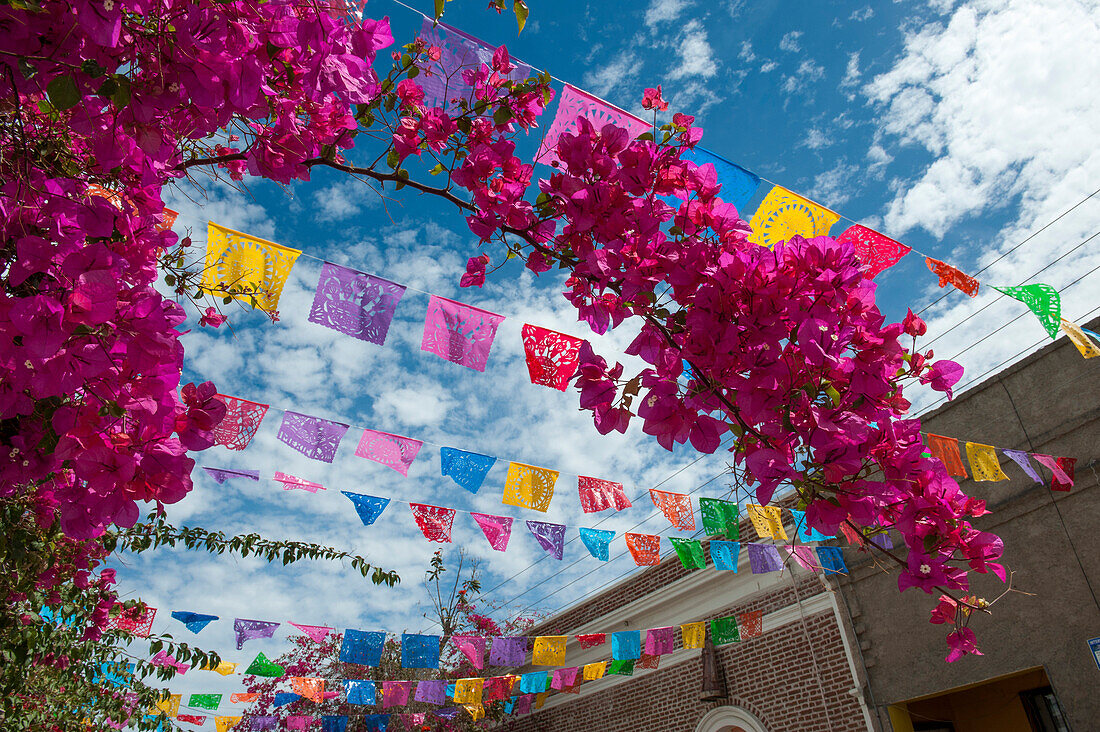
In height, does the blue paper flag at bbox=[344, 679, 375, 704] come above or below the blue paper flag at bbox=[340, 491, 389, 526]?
below

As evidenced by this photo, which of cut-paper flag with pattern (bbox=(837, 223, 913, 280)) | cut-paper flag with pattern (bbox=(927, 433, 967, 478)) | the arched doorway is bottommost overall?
the arched doorway

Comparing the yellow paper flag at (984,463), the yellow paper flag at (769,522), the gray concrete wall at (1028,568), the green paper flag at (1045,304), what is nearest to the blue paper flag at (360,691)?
the yellow paper flag at (769,522)

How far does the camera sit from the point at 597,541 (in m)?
7.99

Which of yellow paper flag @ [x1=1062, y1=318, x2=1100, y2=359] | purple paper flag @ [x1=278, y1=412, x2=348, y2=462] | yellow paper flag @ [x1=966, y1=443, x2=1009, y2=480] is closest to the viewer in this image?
yellow paper flag @ [x1=1062, y1=318, x2=1100, y2=359]

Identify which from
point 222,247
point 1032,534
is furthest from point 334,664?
point 1032,534

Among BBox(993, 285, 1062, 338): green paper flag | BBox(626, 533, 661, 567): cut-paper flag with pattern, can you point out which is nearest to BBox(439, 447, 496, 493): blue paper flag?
BBox(626, 533, 661, 567): cut-paper flag with pattern

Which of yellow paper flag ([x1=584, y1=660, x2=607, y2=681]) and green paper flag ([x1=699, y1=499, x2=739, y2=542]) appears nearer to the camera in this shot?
green paper flag ([x1=699, y1=499, x2=739, y2=542])

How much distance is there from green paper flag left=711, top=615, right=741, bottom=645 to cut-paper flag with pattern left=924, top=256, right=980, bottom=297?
17.7ft

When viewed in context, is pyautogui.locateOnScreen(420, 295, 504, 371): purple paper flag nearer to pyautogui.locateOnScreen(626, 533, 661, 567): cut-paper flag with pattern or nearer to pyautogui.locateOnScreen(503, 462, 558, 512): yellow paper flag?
pyautogui.locateOnScreen(503, 462, 558, 512): yellow paper flag

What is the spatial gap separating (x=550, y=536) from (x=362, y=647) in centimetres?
343

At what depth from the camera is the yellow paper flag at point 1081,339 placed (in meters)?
5.77

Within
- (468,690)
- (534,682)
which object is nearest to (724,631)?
(534,682)

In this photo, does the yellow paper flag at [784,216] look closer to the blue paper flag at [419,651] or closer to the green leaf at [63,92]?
the green leaf at [63,92]

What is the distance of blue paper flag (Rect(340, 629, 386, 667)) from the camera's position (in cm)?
877
